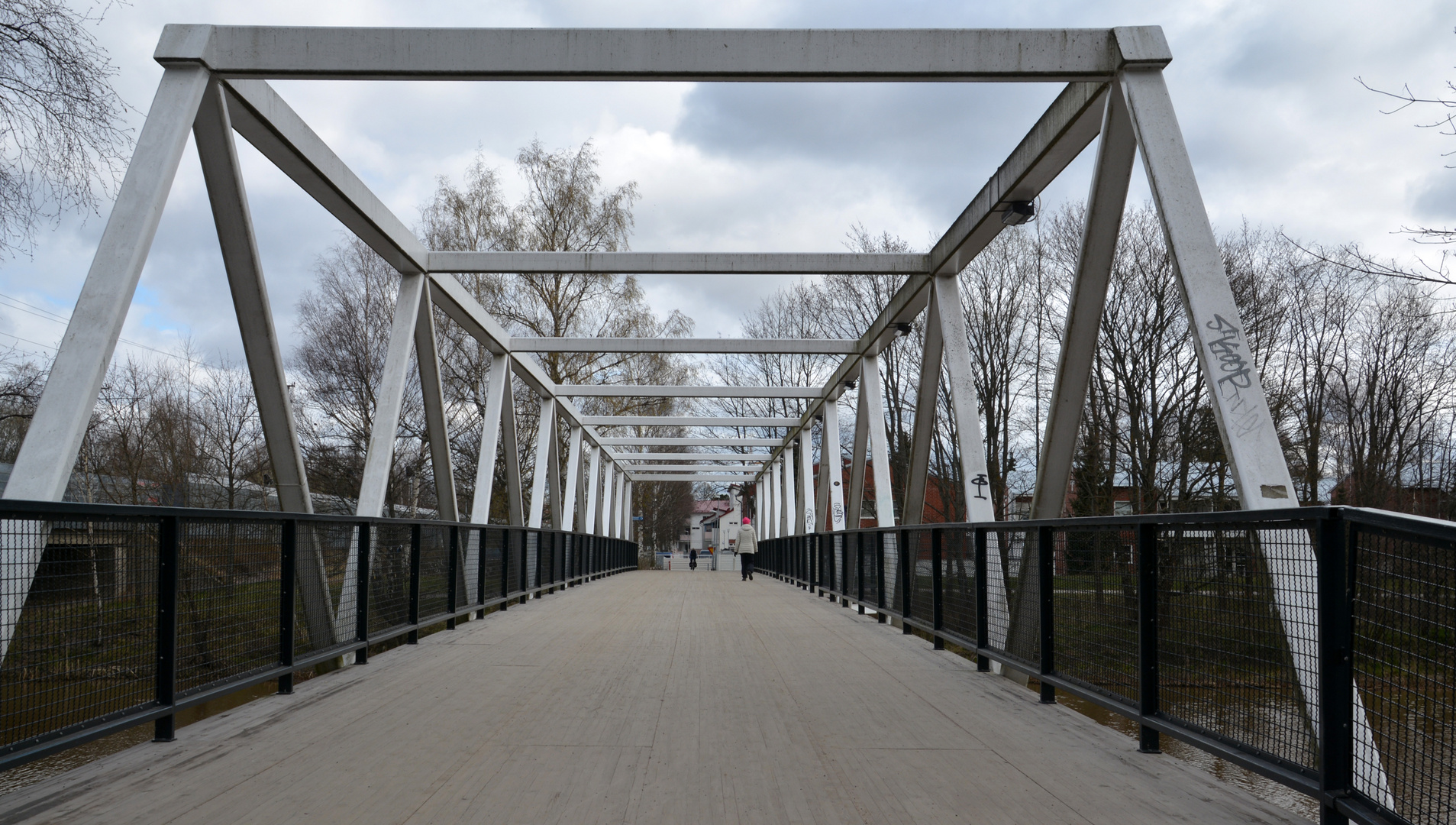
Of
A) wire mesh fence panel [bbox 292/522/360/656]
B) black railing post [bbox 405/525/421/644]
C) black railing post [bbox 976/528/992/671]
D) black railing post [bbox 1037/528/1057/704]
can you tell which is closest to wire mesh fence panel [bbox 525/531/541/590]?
black railing post [bbox 405/525/421/644]

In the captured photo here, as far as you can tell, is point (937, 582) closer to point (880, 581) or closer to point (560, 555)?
point (880, 581)

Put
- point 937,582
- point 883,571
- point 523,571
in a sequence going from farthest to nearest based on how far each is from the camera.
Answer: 1. point 523,571
2. point 883,571
3. point 937,582

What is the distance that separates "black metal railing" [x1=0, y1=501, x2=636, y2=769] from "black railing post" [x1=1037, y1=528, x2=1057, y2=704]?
3868 mm

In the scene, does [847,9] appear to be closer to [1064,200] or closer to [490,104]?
[490,104]

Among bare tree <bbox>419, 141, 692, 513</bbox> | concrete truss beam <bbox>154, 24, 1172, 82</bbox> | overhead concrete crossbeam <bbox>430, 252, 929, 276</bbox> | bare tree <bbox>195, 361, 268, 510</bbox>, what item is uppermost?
bare tree <bbox>419, 141, 692, 513</bbox>

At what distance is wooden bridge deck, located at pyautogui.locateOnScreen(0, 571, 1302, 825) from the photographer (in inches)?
126

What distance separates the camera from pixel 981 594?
6465mm

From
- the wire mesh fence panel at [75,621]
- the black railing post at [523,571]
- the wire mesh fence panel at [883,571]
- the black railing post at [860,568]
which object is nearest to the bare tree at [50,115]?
the wire mesh fence panel at [75,621]

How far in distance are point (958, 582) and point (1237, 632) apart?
3.73 m

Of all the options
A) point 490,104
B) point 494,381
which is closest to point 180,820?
point 490,104

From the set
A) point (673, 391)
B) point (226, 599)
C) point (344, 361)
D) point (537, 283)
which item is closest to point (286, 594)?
point (226, 599)

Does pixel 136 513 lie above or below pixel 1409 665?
above

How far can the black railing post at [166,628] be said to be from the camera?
4.11 metres

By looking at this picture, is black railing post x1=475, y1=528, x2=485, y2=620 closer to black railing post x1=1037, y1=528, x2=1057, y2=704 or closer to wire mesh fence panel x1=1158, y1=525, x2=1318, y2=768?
black railing post x1=1037, y1=528, x2=1057, y2=704
